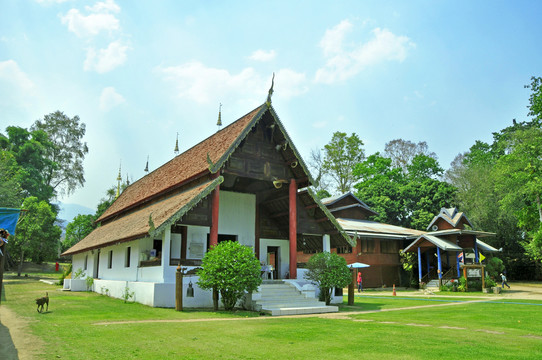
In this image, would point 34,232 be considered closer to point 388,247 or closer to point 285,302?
point 285,302

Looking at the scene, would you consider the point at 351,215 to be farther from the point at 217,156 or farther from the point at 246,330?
the point at 246,330

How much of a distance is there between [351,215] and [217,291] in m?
28.4

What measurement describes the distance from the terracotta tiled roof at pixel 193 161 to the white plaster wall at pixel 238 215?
7.35 feet

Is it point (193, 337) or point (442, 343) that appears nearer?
point (442, 343)

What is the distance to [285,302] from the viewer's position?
15.5 m

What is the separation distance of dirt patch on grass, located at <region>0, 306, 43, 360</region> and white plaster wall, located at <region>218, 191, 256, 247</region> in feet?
34.1

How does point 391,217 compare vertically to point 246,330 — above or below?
above

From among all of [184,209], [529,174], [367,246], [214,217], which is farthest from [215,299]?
[529,174]

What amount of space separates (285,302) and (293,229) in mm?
4365

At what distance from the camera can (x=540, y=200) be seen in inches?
1357

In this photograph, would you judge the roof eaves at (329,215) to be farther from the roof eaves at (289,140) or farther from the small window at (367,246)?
the small window at (367,246)

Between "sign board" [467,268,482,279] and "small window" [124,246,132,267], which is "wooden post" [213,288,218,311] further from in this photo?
"sign board" [467,268,482,279]

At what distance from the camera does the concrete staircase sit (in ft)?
46.2

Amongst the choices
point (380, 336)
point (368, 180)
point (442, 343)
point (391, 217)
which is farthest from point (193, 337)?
point (368, 180)
